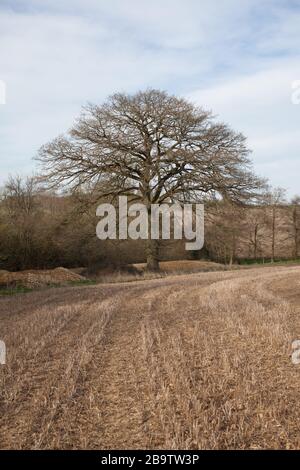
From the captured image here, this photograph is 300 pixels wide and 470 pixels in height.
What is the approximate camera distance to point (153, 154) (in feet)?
84.0

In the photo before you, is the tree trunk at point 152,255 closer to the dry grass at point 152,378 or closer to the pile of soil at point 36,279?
the pile of soil at point 36,279

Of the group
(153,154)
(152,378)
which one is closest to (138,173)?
(153,154)

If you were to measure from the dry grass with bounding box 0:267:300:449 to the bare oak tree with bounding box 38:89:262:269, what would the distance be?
46.3ft

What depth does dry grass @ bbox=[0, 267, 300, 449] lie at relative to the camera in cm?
435

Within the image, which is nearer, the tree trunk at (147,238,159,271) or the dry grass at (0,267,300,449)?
the dry grass at (0,267,300,449)

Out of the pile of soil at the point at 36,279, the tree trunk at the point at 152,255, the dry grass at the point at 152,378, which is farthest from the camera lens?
the tree trunk at the point at 152,255

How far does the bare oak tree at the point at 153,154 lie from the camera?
2419 centimetres

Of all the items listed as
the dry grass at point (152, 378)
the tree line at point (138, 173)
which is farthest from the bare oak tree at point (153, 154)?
the dry grass at point (152, 378)

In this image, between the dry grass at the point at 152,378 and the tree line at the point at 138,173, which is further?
Result: the tree line at the point at 138,173

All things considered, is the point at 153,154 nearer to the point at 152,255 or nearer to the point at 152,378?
the point at 152,255

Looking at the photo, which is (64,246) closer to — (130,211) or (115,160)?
(130,211)

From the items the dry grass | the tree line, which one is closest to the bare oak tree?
the tree line

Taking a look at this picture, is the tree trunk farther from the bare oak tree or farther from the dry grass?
the dry grass

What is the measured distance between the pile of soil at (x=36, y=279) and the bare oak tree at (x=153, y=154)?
5017 mm
